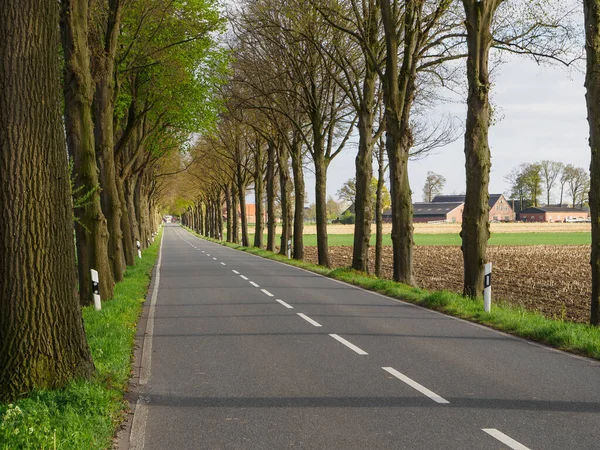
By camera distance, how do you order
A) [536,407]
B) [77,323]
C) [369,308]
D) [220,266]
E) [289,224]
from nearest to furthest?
[536,407]
[77,323]
[369,308]
[220,266]
[289,224]

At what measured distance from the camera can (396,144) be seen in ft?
59.7

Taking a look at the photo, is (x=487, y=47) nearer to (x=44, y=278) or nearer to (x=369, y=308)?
(x=369, y=308)

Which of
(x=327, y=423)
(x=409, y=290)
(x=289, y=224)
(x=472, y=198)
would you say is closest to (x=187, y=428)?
(x=327, y=423)

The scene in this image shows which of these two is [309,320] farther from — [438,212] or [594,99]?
[438,212]

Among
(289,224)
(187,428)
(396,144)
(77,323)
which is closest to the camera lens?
(187,428)

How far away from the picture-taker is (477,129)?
45.4ft

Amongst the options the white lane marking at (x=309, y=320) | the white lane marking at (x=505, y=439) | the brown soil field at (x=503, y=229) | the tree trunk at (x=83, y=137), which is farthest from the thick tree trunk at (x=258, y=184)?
the brown soil field at (x=503, y=229)

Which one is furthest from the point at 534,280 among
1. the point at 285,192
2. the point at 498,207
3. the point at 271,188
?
the point at 498,207

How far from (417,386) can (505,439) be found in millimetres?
1751

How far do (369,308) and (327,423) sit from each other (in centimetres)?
768

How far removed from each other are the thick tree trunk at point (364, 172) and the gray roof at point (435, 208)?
125090 mm

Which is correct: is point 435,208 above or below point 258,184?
below

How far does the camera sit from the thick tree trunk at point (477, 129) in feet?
45.2

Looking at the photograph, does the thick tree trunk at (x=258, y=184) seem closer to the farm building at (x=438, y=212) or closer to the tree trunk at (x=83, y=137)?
the tree trunk at (x=83, y=137)
